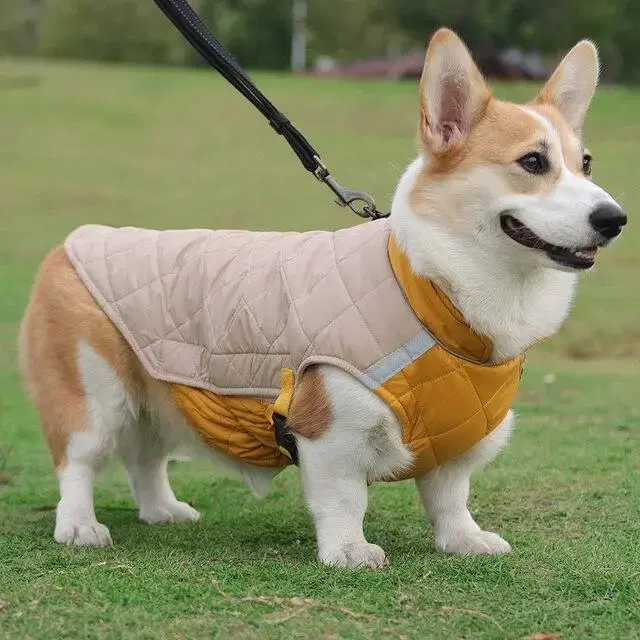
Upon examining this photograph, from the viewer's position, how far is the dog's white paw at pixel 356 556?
3338 mm

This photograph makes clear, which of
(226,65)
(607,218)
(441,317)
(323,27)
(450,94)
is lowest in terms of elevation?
(323,27)

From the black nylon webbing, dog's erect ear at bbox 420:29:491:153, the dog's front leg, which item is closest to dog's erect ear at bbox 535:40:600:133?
dog's erect ear at bbox 420:29:491:153

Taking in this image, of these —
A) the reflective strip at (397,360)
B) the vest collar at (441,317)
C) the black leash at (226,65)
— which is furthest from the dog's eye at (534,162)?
the black leash at (226,65)

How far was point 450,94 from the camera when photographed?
3320 mm

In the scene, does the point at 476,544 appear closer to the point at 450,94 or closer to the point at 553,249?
the point at 553,249

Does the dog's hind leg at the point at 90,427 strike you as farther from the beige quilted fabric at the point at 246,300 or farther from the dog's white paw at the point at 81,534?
the beige quilted fabric at the point at 246,300

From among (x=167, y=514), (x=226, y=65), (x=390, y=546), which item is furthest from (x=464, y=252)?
(x=167, y=514)

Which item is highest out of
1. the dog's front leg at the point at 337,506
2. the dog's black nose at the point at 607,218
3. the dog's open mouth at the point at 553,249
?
the dog's black nose at the point at 607,218

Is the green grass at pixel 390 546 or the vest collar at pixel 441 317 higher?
the vest collar at pixel 441 317

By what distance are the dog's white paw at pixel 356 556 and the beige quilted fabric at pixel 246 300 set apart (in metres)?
0.53

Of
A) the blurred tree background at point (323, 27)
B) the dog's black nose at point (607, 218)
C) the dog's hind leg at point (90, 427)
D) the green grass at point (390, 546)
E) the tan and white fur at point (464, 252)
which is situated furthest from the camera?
the blurred tree background at point (323, 27)

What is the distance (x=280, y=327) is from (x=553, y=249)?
0.88 m

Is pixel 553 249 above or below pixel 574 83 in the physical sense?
below

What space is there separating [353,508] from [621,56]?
36919 mm
